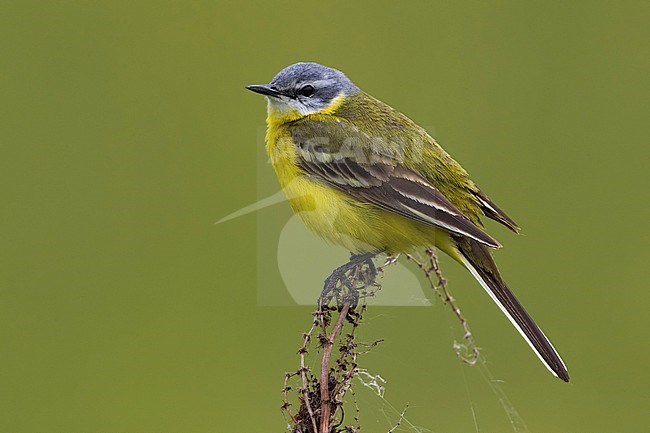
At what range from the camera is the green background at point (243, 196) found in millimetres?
5617

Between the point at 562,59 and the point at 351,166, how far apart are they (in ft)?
11.3

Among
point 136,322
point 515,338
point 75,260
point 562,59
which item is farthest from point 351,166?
point 562,59

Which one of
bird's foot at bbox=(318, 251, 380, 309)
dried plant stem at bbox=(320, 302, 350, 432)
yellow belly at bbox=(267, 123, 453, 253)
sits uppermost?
yellow belly at bbox=(267, 123, 453, 253)

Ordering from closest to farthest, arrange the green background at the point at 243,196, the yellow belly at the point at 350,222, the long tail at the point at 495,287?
the long tail at the point at 495,287, the yellow belly at the point at 350,222, the green background at the point at 243,196

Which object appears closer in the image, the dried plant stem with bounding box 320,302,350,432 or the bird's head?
the dried plant stem with bounding box 320,302,350,432

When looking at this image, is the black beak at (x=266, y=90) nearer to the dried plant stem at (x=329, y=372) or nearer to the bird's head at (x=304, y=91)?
the bird's head at (x=304, y=91)

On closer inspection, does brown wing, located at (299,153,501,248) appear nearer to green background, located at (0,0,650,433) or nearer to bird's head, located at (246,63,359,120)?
bird's head, located at (246,63,359,120)

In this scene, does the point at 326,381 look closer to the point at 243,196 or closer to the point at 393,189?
the point at 393,189

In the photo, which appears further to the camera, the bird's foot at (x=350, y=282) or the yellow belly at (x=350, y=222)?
the yellow belly at (x=350, y=222)

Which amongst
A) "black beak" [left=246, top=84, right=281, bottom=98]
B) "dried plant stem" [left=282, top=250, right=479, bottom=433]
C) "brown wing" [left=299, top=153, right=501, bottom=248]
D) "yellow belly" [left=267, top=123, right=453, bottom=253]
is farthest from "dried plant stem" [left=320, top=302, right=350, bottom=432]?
"black beak" [left=246, top=84, right=281, bottom=98]

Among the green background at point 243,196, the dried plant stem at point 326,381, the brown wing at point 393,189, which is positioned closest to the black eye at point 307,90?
the brown wing at point 393,189

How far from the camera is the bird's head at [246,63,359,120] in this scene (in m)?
4.25

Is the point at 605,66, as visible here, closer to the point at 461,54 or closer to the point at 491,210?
the point at 461,54

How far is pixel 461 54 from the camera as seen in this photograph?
6797 mm
